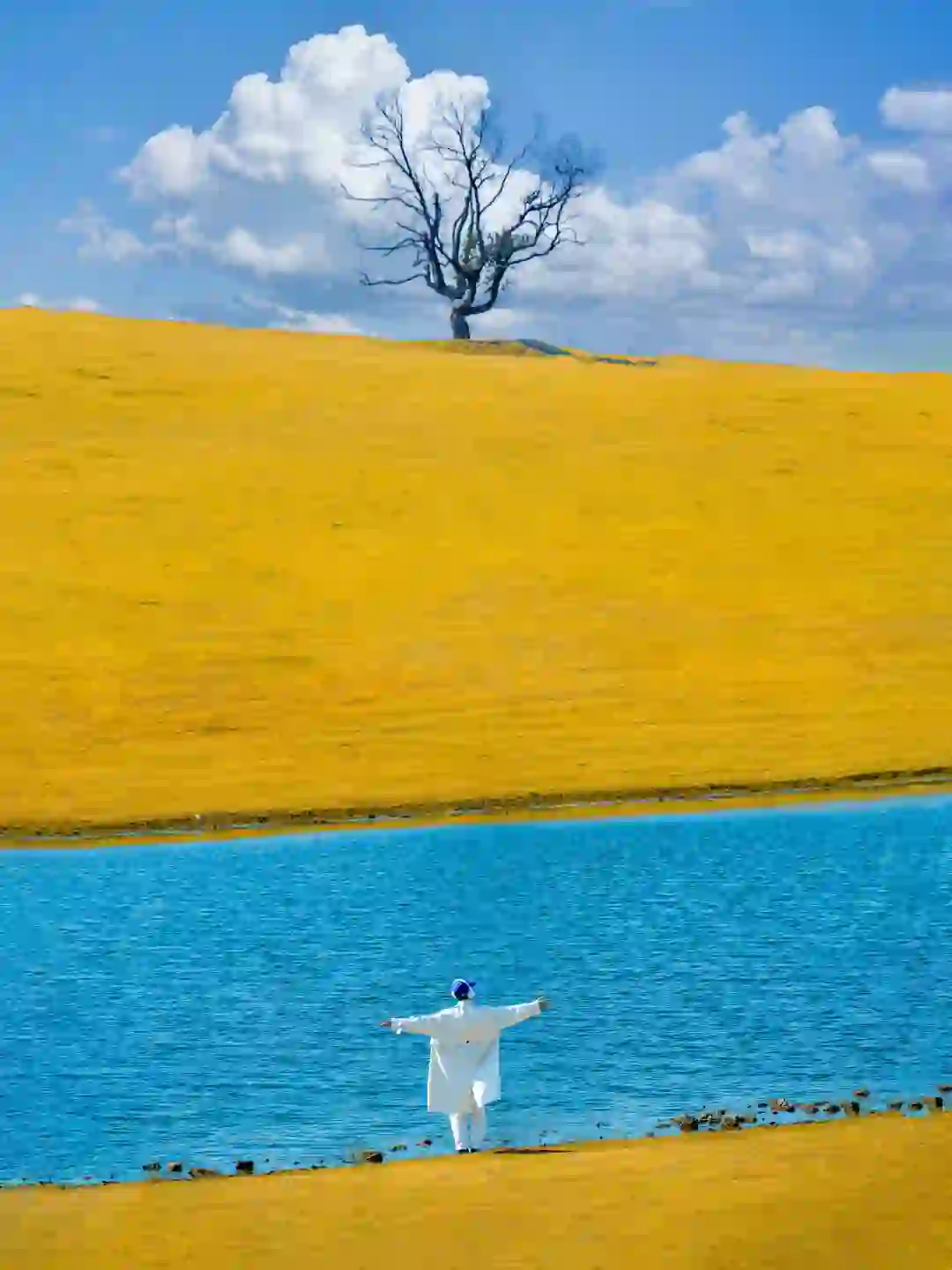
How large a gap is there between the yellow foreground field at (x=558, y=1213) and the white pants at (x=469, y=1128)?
0.23 meters

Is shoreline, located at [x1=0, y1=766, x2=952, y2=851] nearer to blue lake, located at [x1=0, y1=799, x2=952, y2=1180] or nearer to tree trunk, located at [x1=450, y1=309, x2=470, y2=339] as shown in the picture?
blue lake, located at [x1=0, y1=799, x2=952, y2=1180]

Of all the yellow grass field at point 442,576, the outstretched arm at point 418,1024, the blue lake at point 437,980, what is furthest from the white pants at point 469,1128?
the yellow grass field at point 442,576

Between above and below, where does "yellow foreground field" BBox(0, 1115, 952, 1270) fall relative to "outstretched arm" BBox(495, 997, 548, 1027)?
below

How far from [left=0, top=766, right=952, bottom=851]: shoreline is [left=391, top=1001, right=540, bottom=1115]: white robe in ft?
30.8

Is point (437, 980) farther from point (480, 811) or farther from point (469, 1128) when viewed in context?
point (480, 811)

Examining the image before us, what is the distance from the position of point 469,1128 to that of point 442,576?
1834cm

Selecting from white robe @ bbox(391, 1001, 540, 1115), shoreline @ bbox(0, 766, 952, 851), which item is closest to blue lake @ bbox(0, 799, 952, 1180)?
white robe @ bbox(391, 1001, 540, 1115)

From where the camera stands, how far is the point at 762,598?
27.0m

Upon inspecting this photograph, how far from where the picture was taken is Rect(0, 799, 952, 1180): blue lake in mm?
9688

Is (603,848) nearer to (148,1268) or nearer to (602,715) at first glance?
(602,715)

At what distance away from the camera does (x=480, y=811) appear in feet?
63.9

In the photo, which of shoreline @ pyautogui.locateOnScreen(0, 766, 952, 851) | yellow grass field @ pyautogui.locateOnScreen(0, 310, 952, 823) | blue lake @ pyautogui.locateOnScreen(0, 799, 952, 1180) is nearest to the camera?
blue lake @ pyautogui.locateOnScreen(0, 799, 952, 1180)

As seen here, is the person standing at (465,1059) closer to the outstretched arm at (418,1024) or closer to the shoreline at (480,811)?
the outstretched arm at (418,1024)

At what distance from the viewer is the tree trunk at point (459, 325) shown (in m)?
50.9
